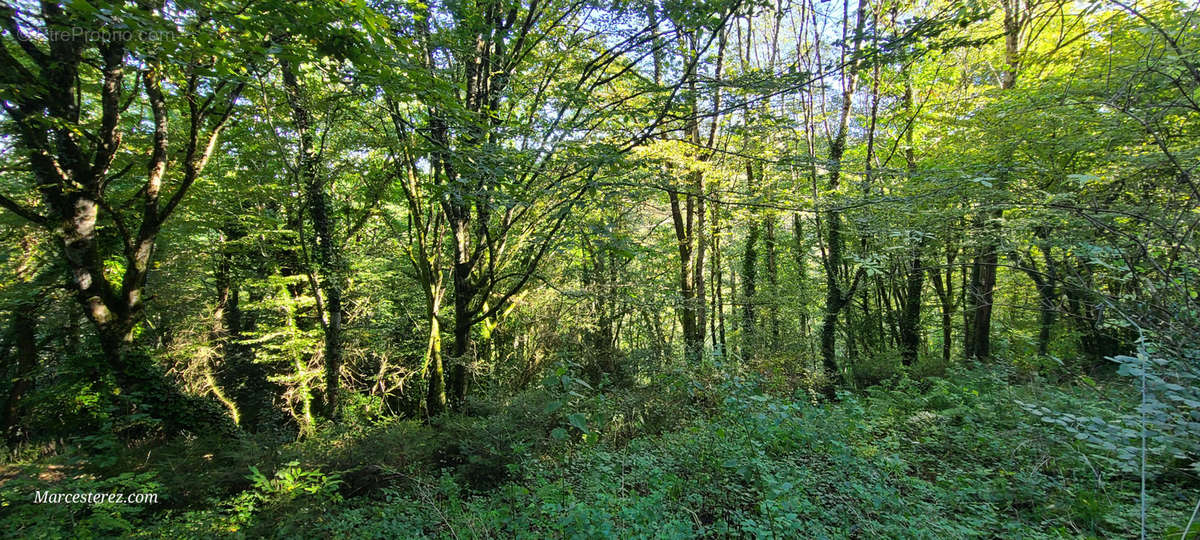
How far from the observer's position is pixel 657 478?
11.4 ft

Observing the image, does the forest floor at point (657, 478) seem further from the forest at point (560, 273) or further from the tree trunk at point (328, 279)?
the tree trunk at point (328, 279)

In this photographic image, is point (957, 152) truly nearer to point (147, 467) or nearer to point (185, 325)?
point (147, 467)

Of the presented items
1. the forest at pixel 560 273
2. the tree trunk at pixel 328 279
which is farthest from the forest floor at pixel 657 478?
the tree trunk at pixel 328 279

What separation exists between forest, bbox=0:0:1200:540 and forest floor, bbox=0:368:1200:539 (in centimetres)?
4

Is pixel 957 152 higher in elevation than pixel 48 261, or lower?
higher

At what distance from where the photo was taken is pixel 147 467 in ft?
14.3

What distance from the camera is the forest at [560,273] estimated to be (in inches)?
115

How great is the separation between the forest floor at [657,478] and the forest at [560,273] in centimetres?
4

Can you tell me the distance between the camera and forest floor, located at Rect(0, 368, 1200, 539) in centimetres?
283

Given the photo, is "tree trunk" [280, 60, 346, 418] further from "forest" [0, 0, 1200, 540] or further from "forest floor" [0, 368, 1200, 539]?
"forest floor" [0, 368, 1200, 539]

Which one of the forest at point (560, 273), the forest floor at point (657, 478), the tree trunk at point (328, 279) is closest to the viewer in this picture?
the forest floor at point (657, 478)

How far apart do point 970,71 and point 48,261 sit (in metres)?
18.1

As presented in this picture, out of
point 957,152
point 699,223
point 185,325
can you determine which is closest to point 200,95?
point 185,325

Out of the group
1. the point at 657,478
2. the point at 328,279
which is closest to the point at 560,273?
the point at 328,279
